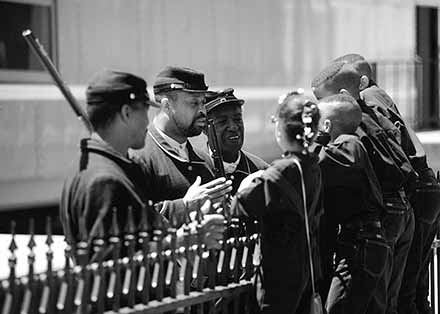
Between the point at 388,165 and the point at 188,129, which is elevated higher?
the point at 188,129

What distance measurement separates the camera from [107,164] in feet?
13.4

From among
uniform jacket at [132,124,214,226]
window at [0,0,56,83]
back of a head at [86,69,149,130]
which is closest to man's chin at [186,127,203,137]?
uniform jacket at [132,124,214,226]

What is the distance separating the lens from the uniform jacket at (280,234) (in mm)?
4723

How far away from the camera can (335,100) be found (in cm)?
573

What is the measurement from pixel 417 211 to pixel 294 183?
227 centimetres

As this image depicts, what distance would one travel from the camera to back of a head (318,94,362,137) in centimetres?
571

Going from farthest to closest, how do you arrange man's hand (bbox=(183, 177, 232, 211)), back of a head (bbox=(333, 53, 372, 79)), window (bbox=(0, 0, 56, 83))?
1. window (bbox=(0, 0, 56, 83))
2. back of a head (bbox=(333, 53, 372, 79))
3. man's hand (bbox=(183, 177, 232, 211))

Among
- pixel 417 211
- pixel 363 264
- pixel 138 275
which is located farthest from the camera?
pixel 417 211

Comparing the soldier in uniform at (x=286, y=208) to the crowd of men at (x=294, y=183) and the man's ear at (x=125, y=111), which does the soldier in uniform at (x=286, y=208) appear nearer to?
the crowd of men at (x=294, y=183)

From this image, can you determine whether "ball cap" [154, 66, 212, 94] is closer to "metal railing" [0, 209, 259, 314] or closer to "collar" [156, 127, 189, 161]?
"collar" [156, 127, 189, 161]

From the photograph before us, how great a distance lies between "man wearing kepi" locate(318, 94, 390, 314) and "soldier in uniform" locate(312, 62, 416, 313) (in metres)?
0.34

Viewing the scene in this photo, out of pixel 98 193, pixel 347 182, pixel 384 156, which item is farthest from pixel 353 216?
pixel 98 193

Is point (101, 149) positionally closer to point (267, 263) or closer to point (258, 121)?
point (267, 263)

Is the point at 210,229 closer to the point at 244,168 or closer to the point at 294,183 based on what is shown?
the point at 294,183
